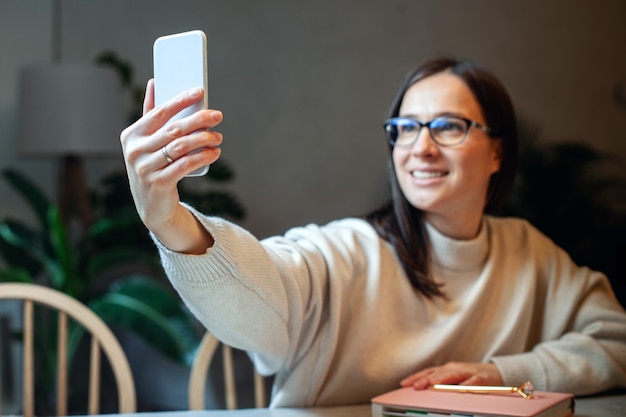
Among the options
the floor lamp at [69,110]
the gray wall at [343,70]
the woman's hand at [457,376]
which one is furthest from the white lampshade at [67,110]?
the woman's hand at [457,376]

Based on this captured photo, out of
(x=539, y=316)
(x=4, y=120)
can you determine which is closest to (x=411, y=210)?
(x=539, y=316)

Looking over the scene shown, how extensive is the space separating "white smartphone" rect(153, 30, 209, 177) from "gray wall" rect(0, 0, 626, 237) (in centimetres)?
301

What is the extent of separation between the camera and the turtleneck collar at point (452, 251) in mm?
1437

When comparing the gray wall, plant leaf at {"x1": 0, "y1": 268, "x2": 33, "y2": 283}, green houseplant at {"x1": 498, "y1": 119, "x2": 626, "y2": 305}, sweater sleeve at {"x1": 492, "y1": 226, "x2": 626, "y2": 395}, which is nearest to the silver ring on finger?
sweater sleeve at {"x1": 492, "y1": 226, "x2": 626, "y2": 395}

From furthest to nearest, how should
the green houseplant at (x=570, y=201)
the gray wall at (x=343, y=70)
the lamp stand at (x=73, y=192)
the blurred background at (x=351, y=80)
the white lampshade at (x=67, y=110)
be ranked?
1. the gray wall at (x=343, y=70)
2. the blurred background at (x=351, y=80)
3. the green houseplant at (x=570, y=201)
4. the lamp stand at (x=73, y=192)
5. the white lampshade at (x=67, y=110)

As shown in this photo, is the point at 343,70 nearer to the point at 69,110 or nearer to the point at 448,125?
the point at 69,110

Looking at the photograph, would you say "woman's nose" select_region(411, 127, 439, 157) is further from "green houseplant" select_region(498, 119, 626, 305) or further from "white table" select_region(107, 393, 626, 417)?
"green houseplant" select_region(498, 119, 626, 305)

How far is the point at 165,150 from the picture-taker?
2.89 feet

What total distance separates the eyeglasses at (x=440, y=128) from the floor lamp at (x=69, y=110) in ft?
6.24

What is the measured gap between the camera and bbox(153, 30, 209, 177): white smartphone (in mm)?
925

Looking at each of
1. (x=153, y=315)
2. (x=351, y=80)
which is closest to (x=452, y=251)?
Result: (x=153, y=315)

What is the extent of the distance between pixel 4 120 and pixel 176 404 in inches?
58.8

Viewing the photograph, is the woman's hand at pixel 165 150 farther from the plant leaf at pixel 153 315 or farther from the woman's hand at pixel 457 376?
the plant leaf at pixel 153 315

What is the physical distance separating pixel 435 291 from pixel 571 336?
0.24 metres
